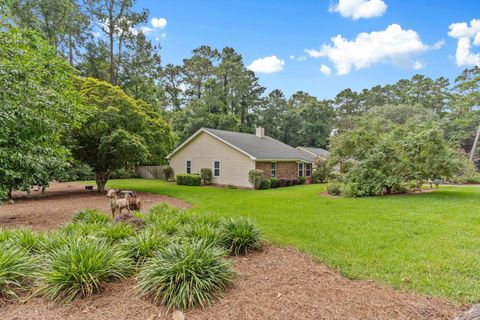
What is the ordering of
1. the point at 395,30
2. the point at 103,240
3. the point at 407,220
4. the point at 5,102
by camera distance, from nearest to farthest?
the point at 103,240, the point at 5,102, the point at 407,220, the point at 395,30

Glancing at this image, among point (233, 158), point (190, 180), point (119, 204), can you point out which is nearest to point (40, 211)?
point (119, 204)

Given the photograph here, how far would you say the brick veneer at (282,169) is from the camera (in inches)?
752

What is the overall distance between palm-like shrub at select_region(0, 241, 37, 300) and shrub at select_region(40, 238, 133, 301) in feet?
0.74

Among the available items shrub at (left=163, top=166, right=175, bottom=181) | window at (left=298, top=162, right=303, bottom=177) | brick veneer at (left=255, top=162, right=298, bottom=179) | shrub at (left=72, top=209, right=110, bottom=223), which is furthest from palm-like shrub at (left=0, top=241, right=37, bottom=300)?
window at (left=298, top=162, right=303, bottom=177)

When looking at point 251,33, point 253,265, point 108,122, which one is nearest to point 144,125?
point 108,122

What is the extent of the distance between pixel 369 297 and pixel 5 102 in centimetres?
771

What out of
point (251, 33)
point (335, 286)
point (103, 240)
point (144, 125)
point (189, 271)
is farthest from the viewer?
→ point (251, 33)

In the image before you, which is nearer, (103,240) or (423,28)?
(103,240)

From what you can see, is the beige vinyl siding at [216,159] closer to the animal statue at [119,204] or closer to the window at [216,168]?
the window at [216,168]

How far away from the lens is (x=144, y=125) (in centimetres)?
1526

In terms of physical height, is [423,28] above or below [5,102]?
above

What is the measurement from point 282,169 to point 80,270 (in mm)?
18615

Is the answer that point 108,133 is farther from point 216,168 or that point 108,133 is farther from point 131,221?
point 131,221

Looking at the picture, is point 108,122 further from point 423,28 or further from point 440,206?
point 423,28
